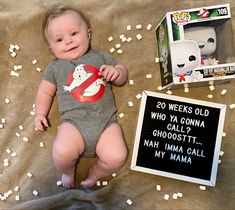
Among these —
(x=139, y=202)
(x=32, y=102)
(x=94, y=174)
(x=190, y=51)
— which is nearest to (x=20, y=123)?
(x=32, y=102)

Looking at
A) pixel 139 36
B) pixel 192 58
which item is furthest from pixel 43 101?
pixel 192 58

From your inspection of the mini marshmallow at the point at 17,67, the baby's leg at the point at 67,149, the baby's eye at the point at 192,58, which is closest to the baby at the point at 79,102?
the baby's leg at the point at 67,149

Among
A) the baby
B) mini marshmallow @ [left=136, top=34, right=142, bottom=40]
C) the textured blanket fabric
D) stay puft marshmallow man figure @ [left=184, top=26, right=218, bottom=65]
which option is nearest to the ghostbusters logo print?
the baby

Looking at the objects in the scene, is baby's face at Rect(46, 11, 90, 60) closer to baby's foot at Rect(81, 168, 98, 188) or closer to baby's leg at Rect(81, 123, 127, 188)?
baby's leg at Rect(81, 123, 127, 188)

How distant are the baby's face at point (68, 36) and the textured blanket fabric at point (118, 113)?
10 cm

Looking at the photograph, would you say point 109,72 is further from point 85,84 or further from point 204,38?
point 204,38

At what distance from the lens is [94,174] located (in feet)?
4.18

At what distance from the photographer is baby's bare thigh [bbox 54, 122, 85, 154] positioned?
4.00 feet

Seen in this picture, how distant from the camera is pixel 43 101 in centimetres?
131

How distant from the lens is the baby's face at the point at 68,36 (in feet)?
4.10

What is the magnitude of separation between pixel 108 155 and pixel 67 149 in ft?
0.43

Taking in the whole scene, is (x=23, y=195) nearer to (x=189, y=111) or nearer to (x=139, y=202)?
(x=139, y=202)

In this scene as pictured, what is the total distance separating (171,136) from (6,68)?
2.07ft

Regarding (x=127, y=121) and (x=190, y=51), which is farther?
(x=127, y=121)
